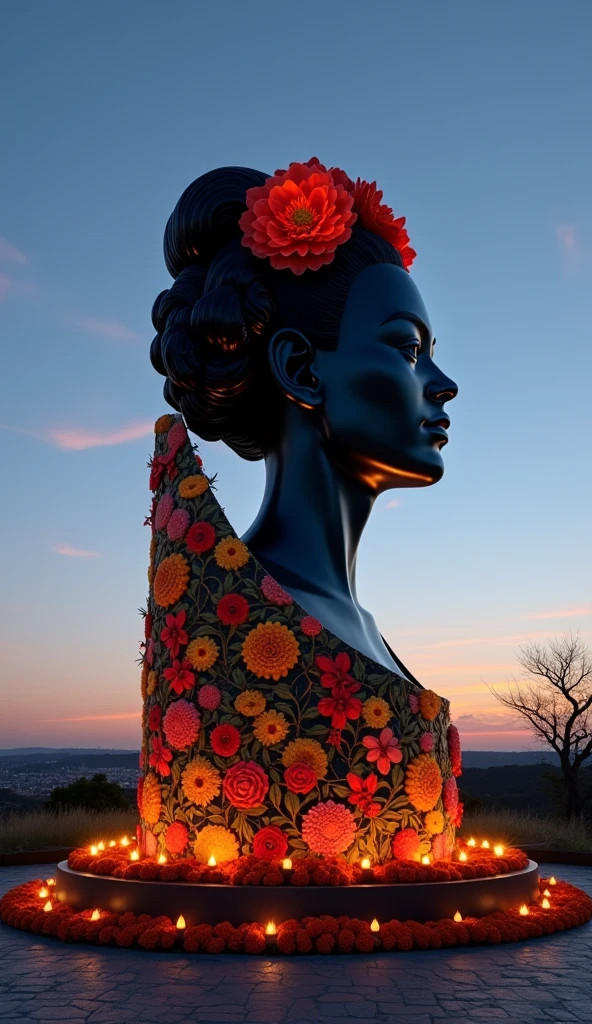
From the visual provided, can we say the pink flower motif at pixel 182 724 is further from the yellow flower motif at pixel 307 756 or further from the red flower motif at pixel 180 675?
the yellow flower motif at pixel 307 756

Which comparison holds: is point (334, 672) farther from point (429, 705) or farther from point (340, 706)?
point (429, 705)

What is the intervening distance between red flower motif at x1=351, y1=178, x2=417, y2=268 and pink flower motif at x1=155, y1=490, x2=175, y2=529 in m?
2.68

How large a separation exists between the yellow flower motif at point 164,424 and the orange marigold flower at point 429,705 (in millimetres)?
2860

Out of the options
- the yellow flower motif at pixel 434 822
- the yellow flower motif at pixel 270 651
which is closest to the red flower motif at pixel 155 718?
the yellow flower motif at pixel 270 651

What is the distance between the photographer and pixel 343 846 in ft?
18.8

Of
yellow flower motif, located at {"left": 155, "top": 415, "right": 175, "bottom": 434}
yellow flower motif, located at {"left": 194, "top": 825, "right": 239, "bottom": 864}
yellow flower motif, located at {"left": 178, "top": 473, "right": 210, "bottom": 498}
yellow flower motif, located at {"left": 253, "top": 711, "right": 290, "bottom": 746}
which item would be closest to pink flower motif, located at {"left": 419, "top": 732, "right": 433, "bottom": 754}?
yellow flower motif, located at {"left": 253, "top": 711, "right": 290, "bottom": 746}

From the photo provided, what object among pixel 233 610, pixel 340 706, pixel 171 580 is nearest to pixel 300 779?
pixel 340 706

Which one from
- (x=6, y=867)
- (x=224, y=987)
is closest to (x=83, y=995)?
(x=224, y=987)

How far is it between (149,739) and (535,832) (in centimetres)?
819

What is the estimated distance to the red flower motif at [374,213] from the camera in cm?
732

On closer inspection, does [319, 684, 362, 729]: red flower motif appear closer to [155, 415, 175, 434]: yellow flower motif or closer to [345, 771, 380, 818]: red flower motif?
[345, 771, 380, 818]: red flower motif

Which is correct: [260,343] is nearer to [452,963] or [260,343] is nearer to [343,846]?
[343,846]

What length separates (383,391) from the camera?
669 cm

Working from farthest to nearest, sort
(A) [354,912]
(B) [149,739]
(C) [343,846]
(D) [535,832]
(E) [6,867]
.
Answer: (D) [535,832] → (E) [6,867] → (B) [149,739] → (C) [343,846] → (A) [354,912]
